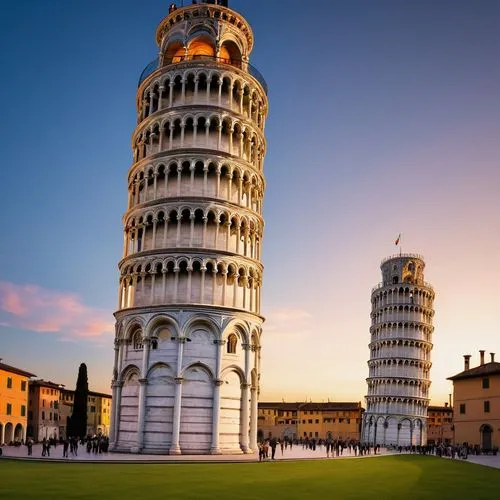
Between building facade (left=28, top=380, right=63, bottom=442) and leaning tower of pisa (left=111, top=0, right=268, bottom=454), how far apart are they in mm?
51047

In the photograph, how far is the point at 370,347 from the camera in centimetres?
12850

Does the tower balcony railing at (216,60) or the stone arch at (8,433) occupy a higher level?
the tower balcony railing at (216,60)

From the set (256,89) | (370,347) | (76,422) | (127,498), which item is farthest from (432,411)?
(127,498)

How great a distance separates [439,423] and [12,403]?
117m

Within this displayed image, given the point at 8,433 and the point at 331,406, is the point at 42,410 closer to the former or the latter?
the point at 8,433

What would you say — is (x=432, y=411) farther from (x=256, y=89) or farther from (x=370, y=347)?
(x=256, y=89)

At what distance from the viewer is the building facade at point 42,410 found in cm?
9900

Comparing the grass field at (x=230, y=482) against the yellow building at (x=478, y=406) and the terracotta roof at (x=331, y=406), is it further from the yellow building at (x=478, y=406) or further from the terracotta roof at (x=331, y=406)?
the terracotta roof at (x=331, y=406)

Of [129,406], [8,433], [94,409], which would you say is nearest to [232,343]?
[129,406]

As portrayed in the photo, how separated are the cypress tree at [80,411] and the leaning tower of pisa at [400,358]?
5429 centimetres

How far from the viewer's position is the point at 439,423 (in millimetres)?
165625

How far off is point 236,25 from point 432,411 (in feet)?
417

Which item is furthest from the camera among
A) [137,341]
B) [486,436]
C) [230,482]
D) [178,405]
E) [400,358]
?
[400,358]

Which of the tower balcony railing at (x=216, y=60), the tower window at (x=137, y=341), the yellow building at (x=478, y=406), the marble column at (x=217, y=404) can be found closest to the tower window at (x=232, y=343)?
the marble column at (x=217, y=404)
